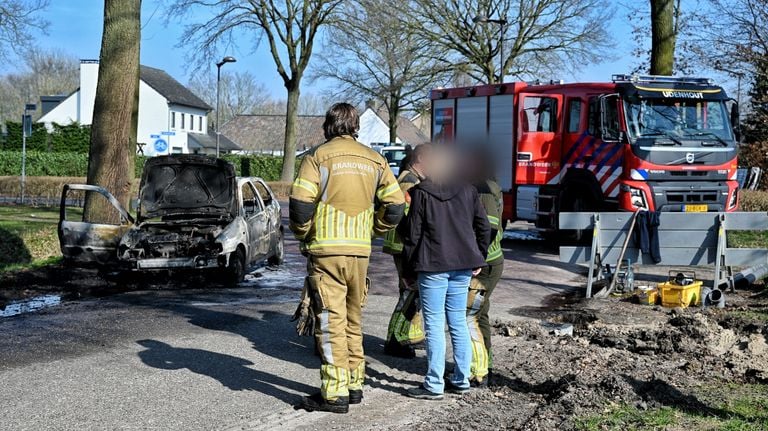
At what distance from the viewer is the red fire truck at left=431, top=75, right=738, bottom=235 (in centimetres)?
1537

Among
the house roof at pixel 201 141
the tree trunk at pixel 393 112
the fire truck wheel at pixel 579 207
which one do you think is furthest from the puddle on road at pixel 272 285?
the house roof at pixel 201 141

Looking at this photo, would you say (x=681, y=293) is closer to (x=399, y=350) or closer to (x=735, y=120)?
(x=399, y=350)

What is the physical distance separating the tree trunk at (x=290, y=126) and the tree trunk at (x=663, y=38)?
22536mm

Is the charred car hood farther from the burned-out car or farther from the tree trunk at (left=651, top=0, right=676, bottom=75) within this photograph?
the tree trunk at (left=651, top=0, right=676, bottom=75)

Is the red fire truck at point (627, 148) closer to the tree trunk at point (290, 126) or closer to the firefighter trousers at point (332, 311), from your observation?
the firefighter trousers at point (332, 311)

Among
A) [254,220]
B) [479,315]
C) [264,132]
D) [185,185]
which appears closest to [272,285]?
[254,220]

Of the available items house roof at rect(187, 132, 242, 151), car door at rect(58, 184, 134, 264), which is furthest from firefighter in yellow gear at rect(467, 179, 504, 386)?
house roof at rect(187, 132, 242, 151)

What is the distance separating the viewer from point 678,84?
15.9 m

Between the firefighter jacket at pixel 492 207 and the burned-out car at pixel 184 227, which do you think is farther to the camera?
the burned-out car at pixel 184 227

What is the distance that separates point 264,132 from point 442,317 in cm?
9067

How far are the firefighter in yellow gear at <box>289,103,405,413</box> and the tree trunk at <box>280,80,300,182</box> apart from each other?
33917 millimetres

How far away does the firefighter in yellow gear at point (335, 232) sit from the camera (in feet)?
18.9

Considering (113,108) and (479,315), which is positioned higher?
(113,108)

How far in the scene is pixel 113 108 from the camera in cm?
1491
